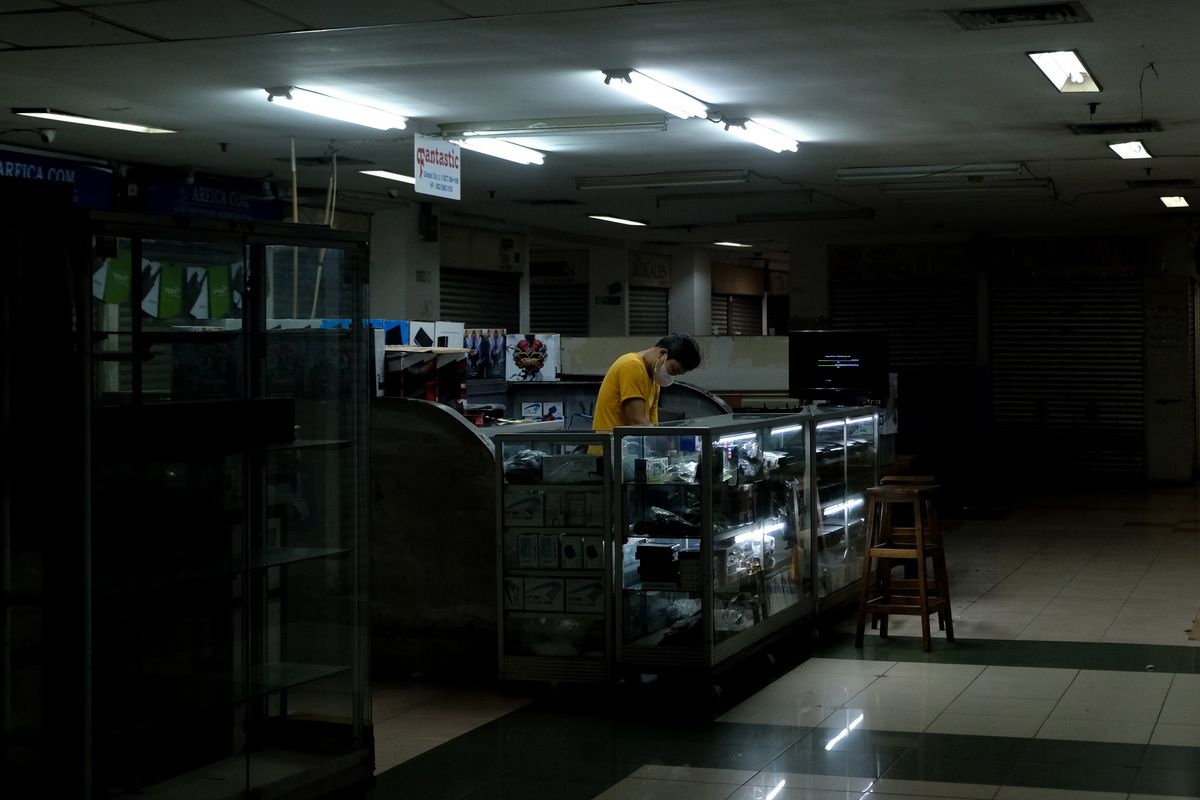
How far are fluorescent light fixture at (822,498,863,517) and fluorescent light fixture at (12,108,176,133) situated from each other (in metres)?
5.45

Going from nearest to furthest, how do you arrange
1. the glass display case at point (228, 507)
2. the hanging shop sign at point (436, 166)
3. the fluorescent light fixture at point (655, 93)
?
1. the glass display case at point (228, 507)
2. the fluorescent light fixture at point (655, 93)
3. the hanging shop sign at point (436, 166)

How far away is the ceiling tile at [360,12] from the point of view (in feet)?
20.2

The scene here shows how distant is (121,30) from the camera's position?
6.79m

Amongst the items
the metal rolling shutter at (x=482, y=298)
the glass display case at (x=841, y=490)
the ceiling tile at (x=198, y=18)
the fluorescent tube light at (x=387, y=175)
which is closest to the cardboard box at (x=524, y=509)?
the glass display case at (x=841, y=490)

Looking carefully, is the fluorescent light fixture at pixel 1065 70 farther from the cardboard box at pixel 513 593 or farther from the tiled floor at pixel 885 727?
the cardboard box at pixel 513 593

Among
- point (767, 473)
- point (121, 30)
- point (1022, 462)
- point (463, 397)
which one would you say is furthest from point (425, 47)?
point (1022, 462)

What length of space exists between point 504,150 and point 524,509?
15.9ft

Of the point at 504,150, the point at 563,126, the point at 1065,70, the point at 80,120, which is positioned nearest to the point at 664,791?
the point at 1065,70

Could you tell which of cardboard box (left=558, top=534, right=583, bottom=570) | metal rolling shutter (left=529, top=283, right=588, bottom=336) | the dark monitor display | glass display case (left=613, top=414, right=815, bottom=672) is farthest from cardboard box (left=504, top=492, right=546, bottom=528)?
metal rolling shutter (left=529, top=283, right=588, bottom=336)

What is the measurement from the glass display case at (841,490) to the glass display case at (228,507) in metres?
3.47

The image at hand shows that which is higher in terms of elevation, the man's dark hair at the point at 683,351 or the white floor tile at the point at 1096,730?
the man's dark hair at the point at 683,351

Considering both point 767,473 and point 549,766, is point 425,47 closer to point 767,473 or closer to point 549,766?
point 767,473

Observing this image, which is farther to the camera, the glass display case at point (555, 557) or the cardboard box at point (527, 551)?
the cardboard box at point (527, 551)

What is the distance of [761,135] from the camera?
9.87m
